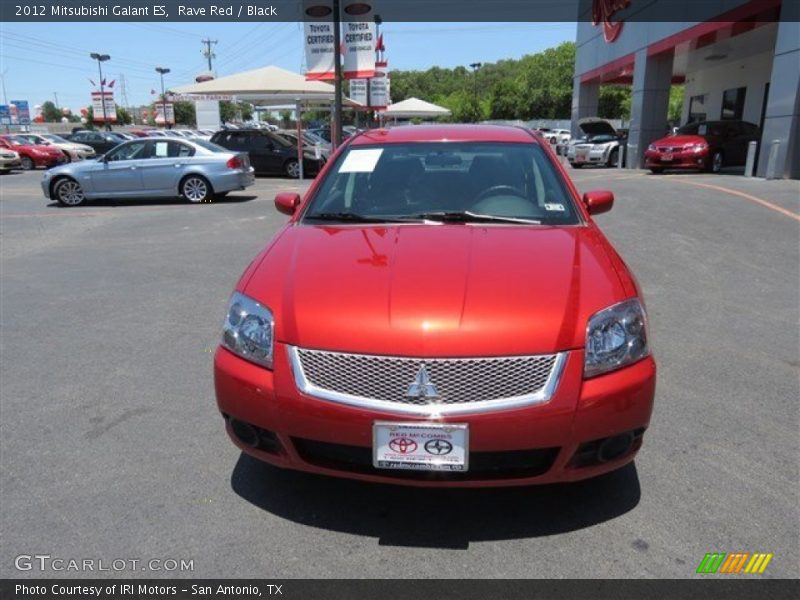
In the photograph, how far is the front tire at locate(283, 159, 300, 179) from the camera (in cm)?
2011

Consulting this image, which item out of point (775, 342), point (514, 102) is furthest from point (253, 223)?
point (514, 102)

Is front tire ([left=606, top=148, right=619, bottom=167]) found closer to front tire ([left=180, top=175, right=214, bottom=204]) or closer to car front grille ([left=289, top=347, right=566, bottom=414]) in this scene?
front tire ([left=180, top=175, right=214, bottom=204])

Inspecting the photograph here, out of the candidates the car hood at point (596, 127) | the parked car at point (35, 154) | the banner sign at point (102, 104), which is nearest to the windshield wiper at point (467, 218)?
the car hood at point (596, 127)

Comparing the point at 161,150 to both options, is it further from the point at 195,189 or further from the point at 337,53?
the point at 337,53

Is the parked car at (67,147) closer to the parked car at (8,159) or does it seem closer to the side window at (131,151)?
the parked car at (8,159)

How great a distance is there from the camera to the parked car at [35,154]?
26.7m

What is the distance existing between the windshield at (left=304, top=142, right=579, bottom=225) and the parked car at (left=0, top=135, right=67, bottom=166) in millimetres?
27670

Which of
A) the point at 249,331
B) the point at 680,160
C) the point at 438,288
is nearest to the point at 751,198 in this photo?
the point at 680,160

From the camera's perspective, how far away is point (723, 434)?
3414 millimetres

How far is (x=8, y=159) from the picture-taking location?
A: 2439cm

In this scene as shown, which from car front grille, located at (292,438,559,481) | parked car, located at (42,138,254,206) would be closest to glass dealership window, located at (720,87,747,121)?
parked car, located at (42,138,254,206)

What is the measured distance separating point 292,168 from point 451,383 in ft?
61.4

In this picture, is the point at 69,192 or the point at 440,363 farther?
the point at 69,192
